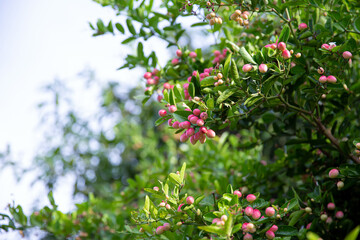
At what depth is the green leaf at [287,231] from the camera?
40.8 inches

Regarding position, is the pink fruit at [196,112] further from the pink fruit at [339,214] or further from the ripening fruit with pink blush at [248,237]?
the pink fruit at [339,214]

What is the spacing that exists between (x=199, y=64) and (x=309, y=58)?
482 mm

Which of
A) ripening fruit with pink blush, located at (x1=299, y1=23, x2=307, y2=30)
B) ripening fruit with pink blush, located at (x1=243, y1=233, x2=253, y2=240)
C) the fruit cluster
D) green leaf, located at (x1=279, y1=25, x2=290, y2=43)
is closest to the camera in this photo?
ripening fruit with pink blush, located at (x1=243, y1=233, x2=253, y2=240)

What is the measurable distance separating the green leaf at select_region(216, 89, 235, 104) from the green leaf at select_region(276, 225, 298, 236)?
1.48 feet

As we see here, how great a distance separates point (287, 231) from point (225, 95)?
1.55 ft

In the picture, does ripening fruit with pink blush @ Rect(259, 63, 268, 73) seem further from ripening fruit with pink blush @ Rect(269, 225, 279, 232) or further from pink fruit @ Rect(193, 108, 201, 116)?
ripening fruit with pink blush @ Rect(269, 225, 279, 232)

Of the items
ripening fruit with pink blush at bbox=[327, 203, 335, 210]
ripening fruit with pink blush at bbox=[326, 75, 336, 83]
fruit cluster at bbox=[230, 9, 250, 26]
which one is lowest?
ripening fruit with pink blush at bbox=[327, 203, 335, 210]

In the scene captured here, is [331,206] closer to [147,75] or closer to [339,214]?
[339,214]

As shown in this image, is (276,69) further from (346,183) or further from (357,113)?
(357,113)

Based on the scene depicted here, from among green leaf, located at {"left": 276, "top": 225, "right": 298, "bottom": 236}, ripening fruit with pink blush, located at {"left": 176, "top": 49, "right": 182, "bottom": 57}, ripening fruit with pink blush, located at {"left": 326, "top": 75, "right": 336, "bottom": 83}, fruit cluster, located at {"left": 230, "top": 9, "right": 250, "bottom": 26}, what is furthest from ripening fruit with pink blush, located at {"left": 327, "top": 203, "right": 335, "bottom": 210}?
ripening fruit with pink blush, located at {"left": 176, "top": 49, "right": 182, "bottom": 57}

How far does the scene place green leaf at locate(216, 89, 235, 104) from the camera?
1.04 metres

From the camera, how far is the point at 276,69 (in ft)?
3.48

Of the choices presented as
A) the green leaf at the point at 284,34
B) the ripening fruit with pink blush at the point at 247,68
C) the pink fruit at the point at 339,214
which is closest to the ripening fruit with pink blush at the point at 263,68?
the ripening fruit with pink blush at the point at 247,68

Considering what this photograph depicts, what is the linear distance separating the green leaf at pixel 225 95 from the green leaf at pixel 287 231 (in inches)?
17.8
